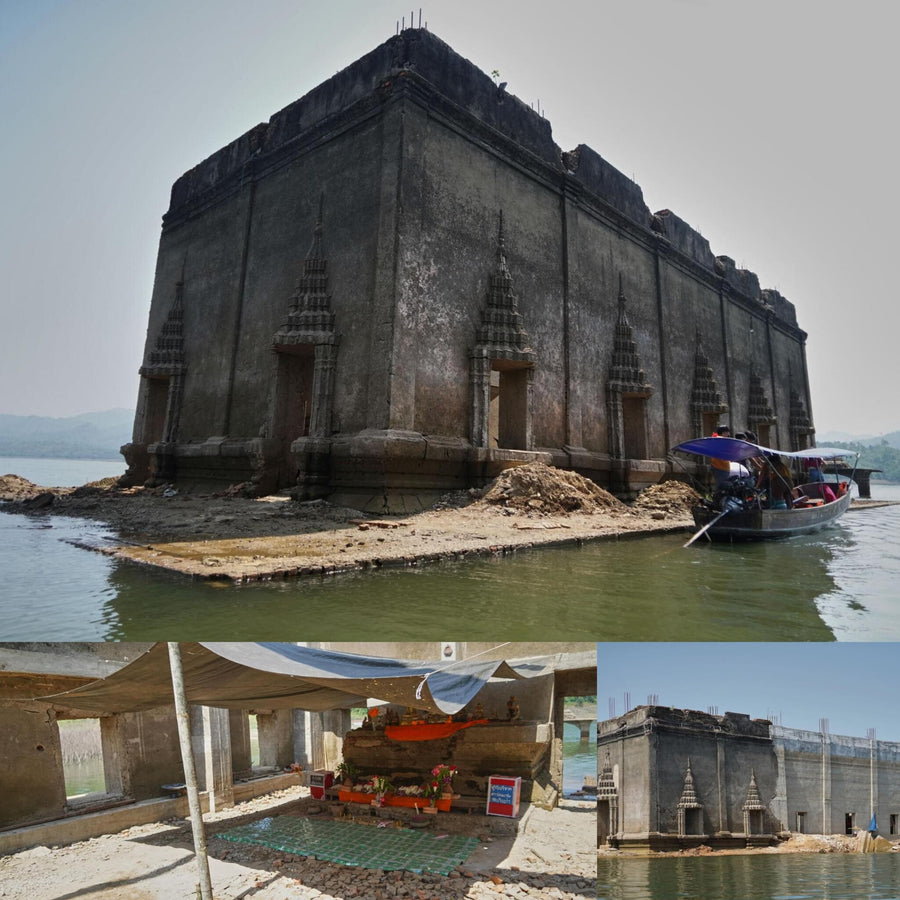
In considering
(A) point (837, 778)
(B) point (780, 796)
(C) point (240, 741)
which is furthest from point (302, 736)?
(A) point (837, 778)

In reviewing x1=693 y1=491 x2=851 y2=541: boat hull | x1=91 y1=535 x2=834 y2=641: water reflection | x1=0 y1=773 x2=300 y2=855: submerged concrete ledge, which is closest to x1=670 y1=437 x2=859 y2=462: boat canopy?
x1=693 y1=491 x2=851 y2=541: boat hull

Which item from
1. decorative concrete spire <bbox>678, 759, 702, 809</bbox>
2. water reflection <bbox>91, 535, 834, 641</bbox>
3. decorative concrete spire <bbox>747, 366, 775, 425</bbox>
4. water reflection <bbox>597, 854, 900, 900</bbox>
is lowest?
water reflection <bbox>597, 854, 900, 900</bbox>

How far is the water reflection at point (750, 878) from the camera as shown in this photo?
24.5 feet

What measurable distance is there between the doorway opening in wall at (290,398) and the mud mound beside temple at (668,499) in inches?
229

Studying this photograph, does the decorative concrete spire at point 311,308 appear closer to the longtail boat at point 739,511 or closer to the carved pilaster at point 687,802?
the longtail boat at point 739,511

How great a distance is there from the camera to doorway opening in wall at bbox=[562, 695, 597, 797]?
720 cm

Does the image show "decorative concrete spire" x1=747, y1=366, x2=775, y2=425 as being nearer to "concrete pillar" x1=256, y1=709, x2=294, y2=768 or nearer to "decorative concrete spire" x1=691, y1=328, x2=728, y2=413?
"decorative concrete spire" x1=691, y1=328, x2=728, y2=413

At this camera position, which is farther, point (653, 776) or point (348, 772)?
point (653, 776)

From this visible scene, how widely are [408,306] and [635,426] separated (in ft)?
21.4

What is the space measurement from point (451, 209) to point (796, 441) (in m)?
16.5

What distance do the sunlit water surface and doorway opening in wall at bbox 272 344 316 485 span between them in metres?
4.23

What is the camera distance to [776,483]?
1227 centimetres

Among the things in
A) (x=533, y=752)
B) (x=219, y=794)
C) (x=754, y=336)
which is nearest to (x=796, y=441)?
(x=754, y=336)

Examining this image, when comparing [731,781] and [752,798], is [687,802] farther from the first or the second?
[752,798]
